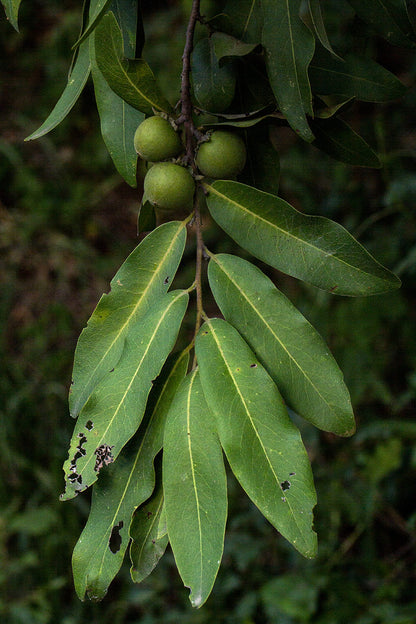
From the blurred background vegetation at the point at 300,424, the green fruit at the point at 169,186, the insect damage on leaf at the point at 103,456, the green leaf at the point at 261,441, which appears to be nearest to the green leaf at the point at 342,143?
the green fruit at the point at 169,186

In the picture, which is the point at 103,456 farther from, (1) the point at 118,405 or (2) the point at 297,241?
(2) the point at 297,241

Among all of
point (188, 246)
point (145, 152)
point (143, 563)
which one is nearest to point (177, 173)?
point (145, 152)

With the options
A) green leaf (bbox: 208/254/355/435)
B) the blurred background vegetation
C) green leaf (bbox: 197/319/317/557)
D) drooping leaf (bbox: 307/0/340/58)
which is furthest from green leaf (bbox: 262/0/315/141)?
the blurred background vegetation

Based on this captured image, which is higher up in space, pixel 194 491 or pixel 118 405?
pixel 118 405

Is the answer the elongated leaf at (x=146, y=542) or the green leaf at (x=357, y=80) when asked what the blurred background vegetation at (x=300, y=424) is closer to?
the green leaf at (x=357, y=80)

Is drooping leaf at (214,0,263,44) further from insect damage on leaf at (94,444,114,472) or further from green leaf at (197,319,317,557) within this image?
insect damage on leaf at (94,444,114,472)

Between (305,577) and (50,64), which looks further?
(50,64)

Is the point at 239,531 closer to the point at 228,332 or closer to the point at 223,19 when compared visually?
the point at 228,332

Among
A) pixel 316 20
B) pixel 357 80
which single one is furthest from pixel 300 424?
pixel 316 20
